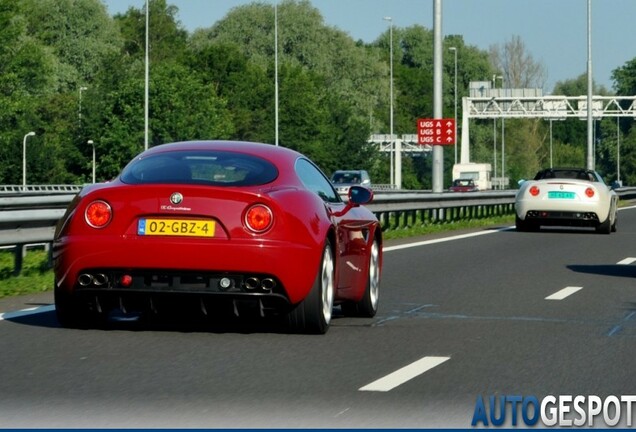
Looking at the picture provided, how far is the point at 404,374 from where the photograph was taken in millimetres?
8836

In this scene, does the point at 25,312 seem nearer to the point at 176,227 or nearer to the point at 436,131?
the point at 176,227

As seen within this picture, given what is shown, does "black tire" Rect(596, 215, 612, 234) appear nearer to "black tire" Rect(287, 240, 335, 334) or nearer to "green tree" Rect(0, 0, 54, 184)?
"black tire" Rect(287, 240, 335, 334)

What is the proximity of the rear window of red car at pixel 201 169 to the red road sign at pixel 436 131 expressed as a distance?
22.5 m

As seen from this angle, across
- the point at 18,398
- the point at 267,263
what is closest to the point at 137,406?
the point at 18,398

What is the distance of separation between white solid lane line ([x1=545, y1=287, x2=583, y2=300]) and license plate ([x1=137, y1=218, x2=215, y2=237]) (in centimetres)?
486

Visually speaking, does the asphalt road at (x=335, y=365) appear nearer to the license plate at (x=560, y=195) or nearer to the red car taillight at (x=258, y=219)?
the red car taillight at (x=258, y=219)

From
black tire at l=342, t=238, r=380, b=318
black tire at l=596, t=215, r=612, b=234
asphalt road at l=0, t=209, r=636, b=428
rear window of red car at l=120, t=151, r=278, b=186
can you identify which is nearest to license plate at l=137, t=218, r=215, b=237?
rear window of red car at l=120, t=151, r=278, b=186

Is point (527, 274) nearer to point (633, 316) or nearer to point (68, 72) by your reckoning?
point (633, 316)

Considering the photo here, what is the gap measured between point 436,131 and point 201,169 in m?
23.0

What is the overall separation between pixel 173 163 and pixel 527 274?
7.46 meters

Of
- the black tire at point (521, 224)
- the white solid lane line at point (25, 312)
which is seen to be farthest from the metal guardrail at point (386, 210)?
the white solid lane line at point (25, 312)

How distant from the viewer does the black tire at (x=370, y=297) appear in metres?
12.1

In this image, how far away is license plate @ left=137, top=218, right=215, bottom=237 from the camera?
10.2 meters

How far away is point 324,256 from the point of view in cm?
1077
